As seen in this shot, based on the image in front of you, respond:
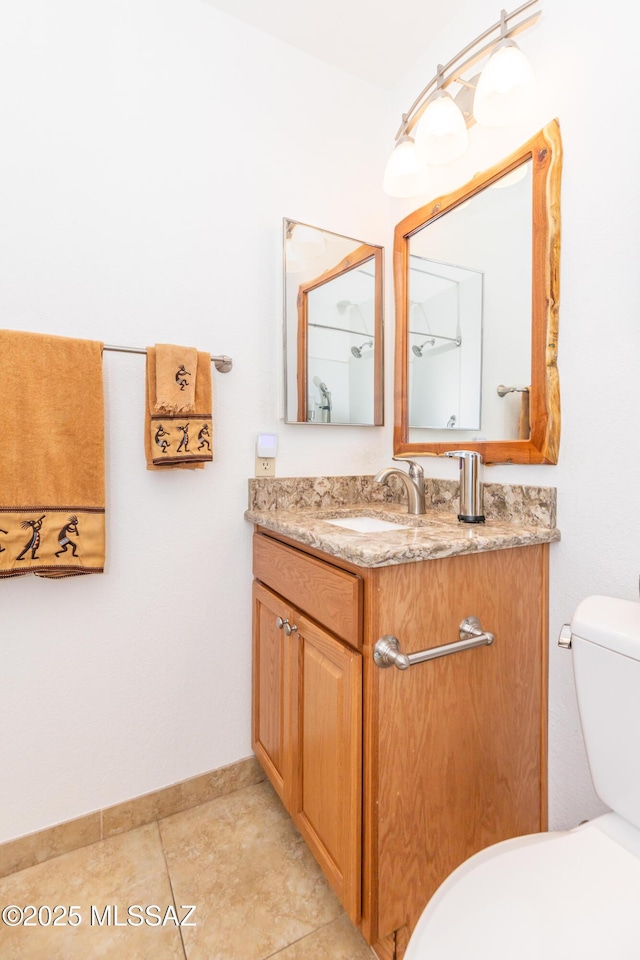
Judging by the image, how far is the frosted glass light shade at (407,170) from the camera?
1.37m

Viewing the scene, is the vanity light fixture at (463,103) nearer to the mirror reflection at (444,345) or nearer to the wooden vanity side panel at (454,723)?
the mirror reflection at (444,345)

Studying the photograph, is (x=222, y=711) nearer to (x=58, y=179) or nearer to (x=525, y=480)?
(x=525, y=480)

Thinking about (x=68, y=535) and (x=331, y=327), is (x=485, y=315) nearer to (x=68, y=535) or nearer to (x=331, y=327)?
(x=331, y=327)

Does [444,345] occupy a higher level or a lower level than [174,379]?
higher

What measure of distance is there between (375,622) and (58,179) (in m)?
1.35

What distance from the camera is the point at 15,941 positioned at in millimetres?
980

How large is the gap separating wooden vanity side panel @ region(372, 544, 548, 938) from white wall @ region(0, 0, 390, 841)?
680 mm

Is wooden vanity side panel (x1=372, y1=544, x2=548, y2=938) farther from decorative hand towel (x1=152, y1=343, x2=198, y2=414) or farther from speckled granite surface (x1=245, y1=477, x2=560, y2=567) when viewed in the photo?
decorative hand towel (x1=152, y1=343, x2=198, y2=414)

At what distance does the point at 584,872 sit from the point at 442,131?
166cm

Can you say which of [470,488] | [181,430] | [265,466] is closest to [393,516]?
[470,488]

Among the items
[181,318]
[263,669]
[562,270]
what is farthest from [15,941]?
[562,270]

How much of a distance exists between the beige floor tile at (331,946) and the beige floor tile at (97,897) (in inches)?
9.7

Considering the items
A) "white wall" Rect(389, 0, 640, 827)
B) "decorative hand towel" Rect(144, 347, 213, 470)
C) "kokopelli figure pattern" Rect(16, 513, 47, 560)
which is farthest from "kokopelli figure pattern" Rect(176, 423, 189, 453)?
"white wall" Rect(389, 0, 640, 827)

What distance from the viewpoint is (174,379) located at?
1.23 metres
